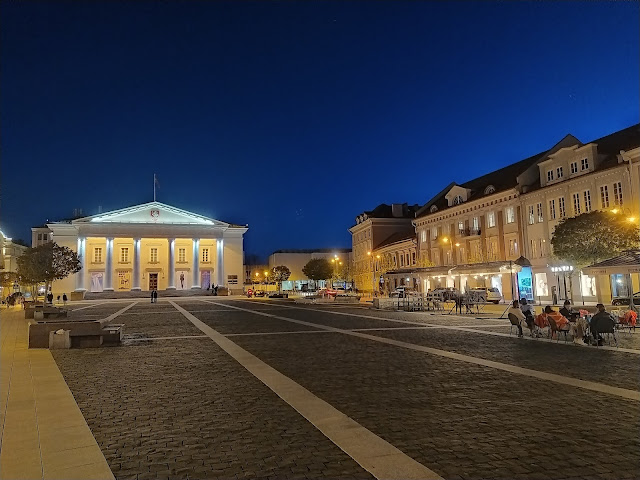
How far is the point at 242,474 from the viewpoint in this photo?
4.77 meters

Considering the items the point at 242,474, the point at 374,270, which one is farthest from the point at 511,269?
the point at 374,270

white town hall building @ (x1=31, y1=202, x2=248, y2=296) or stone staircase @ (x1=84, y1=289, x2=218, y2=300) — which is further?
white town hall building @ (x1=31, y1=202, x2=248, y2=296)

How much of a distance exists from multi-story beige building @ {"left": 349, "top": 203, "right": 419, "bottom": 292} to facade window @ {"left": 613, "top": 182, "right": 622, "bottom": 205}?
41.7 meters

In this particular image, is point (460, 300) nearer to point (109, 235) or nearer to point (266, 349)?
point (266, 349)

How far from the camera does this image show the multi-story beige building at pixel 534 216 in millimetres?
33500

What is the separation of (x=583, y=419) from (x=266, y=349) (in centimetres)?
893

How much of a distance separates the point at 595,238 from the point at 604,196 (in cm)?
690

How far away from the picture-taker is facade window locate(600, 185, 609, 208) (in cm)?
3416

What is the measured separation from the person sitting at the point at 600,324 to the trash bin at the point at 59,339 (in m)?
15.4

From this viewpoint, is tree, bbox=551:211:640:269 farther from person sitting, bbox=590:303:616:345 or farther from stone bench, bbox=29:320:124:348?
stone bench, bbox=29:320:124:348

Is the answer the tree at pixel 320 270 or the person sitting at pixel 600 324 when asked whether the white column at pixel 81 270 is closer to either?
the tree at pixel 320 270

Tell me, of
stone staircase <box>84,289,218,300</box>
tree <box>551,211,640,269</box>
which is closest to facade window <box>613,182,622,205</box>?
tree <box>551,211,640,269</box>

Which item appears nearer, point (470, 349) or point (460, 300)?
point (470, 349)

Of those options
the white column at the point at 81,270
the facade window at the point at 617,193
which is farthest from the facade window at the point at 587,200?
the white column at the point at 81,270
